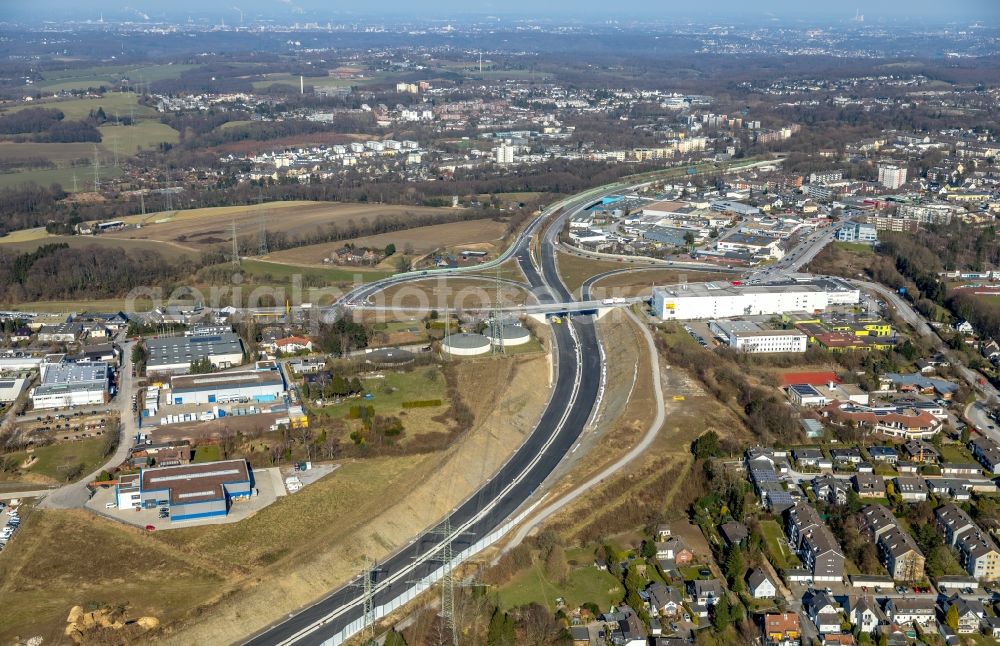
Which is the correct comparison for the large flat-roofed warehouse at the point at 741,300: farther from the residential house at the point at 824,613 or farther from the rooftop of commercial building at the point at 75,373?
the rooftop of commercial building at the point at 75,373

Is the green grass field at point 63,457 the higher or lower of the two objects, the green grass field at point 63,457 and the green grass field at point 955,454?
the lower

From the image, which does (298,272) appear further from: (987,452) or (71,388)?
(987,452)

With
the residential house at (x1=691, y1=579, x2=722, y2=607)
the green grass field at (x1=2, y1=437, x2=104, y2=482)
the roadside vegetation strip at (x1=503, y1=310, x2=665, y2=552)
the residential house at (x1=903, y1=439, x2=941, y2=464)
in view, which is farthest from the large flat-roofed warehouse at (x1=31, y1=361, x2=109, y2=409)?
the residential house at (x1=903, y1=439, x2=941, y2=464)

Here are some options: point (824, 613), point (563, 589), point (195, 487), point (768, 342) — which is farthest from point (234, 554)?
point (768, 342)

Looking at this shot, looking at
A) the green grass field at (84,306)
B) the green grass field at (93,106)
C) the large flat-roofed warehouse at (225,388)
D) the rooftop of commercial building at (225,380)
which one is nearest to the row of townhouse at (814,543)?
the large flat-roofed warehouse at (225,388)

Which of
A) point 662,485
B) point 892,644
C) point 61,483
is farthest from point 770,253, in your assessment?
point 61,483

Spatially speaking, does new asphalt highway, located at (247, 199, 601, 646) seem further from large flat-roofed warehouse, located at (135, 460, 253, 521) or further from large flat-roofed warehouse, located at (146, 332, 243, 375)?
large flat-roofed warehouse, located at (146, 332, 243, 375)
